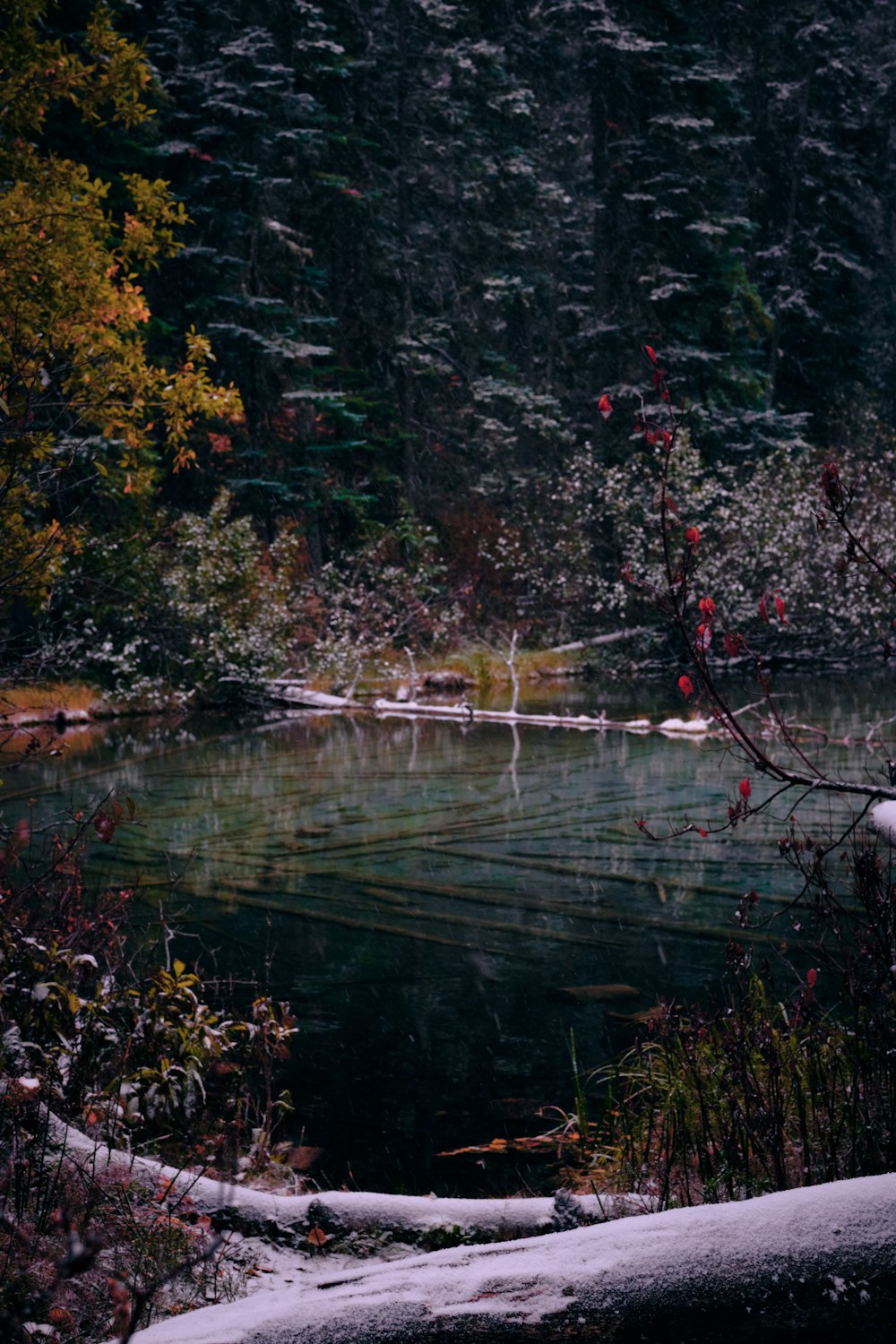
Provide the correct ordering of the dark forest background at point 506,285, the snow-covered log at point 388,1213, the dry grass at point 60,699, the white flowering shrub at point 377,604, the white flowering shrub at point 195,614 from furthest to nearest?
the dark forest background at point 506,285
the white flowering shrub at point 377,604
the white flowering shrub at point 195,614
the dry grass at point 60,699
the snow-covered log at point 388,1213

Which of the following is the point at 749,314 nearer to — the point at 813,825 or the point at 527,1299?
the point at 813,825

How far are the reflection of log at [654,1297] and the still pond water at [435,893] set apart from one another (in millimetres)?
2682

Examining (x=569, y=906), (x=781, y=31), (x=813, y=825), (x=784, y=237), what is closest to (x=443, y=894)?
(x=569, y=906)

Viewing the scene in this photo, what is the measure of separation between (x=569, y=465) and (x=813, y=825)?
20401 mm

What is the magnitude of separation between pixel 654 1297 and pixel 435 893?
7881mm

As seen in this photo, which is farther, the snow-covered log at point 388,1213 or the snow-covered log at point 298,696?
the snow-covered log at point 298,696

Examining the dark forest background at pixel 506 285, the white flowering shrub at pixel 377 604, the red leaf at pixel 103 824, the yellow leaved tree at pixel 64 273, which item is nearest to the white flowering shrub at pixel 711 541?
the dark forest background at pixel 506 285

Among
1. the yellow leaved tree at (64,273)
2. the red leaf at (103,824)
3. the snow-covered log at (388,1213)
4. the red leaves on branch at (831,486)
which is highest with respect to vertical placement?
the yellow leaved tree at (64,273)

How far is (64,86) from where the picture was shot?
860 centimetres

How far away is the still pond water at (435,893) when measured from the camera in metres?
6.74

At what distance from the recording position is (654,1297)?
293 cm

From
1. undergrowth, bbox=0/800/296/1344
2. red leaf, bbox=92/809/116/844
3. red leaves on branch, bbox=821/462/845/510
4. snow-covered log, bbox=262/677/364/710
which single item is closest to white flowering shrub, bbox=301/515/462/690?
snow-covered log, bbox=262/677/364/710

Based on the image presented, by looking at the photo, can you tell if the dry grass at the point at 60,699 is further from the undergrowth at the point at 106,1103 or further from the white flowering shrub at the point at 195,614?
the undergrowth at the point at 106,1103

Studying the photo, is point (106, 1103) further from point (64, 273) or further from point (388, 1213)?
point (64, 273)
